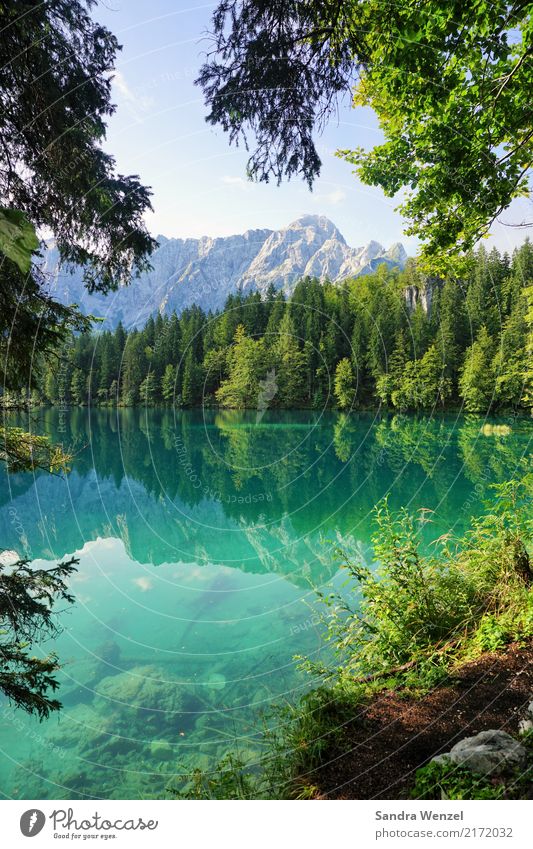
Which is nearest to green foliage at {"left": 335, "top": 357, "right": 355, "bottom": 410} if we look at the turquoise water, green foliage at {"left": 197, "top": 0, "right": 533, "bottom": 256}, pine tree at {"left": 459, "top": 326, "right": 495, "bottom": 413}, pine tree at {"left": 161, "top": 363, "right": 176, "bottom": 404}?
the turquoise water

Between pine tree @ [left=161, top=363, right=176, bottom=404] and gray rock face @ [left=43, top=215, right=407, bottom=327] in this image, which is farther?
pine tree @ [left=161, top=363, right=176, bottom=404]

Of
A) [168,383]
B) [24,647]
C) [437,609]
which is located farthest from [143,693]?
[168,383]

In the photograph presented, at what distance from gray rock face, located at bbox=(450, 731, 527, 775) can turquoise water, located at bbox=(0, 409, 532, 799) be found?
6.76 ft

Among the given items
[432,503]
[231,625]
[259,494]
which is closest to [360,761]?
[231,625]

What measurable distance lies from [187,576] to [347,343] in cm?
1147

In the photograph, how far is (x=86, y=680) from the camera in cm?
496

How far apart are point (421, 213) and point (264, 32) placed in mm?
2141

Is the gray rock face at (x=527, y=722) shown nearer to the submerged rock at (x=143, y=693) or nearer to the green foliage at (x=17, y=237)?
the green foliage at (x=17, y=237)

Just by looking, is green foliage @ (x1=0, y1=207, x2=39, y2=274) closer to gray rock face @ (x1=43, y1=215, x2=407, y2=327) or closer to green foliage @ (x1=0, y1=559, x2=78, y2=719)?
green foliage @ (x1=0, y1=559, x2=78, y2=719)

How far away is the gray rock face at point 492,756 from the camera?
A: 1.73m

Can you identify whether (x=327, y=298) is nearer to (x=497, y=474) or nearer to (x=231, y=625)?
Answer: (x=497, y=474)

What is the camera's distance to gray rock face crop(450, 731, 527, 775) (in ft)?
5.66

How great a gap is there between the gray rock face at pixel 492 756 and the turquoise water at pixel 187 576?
206 cm

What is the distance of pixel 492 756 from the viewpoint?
5.71 ft
